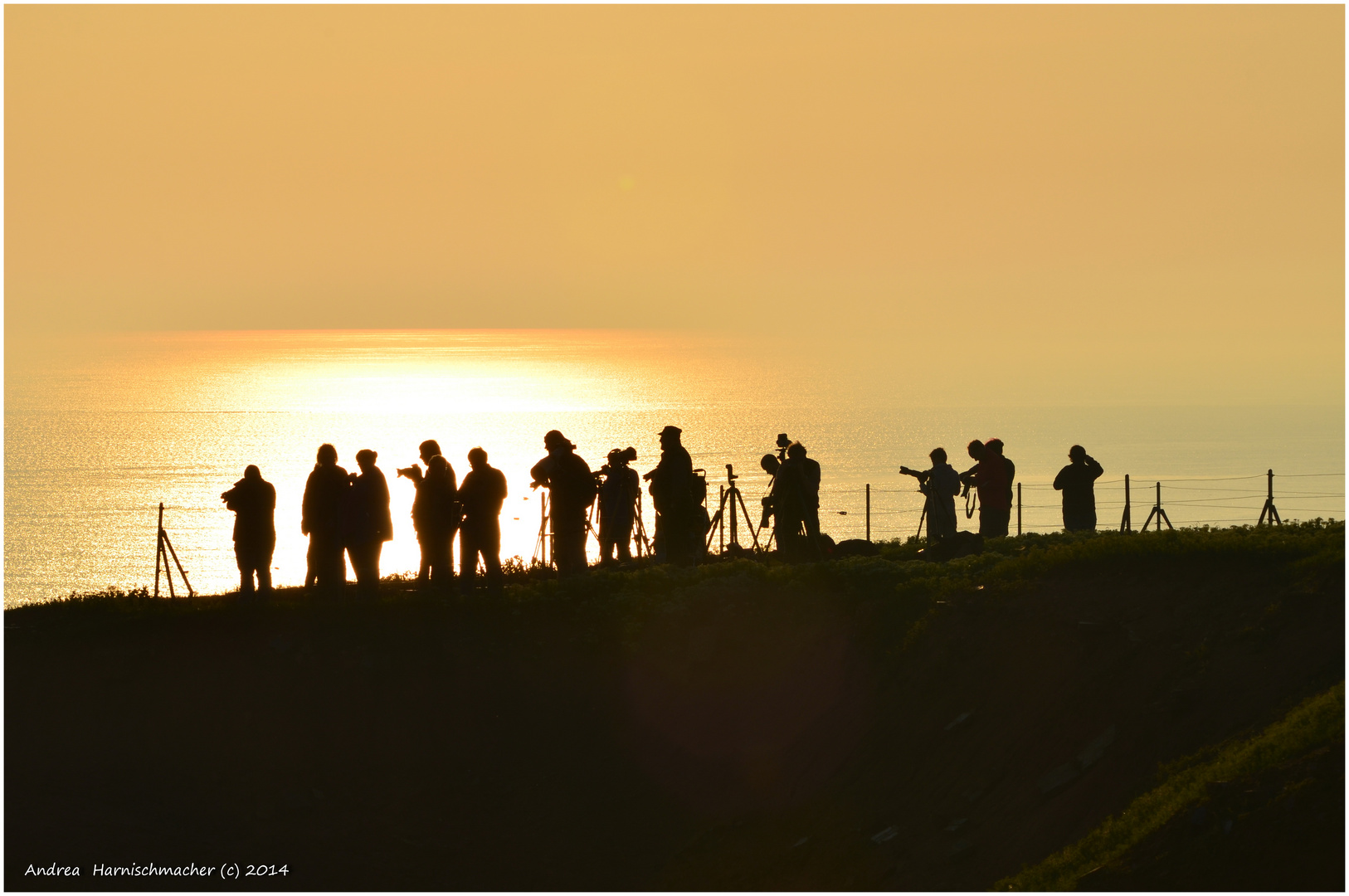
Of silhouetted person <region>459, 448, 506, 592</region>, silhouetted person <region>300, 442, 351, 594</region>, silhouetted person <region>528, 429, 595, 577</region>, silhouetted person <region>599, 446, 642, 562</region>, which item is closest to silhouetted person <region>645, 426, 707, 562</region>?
silhouetted person <region>599, 446, 642, 562</region>

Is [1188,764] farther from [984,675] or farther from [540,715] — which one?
[540,715]

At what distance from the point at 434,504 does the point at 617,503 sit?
3116mm

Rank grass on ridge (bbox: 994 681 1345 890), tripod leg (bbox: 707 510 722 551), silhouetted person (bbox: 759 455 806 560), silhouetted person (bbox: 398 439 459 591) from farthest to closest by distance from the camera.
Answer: tripod leg (bbox: 707 510 722 551) < silhouetted person (bbox: 759 455 806 560) < silhouetted person (bbox: 398 439 459 591) < grass on ridge (bbox: 994 681 1345 890)

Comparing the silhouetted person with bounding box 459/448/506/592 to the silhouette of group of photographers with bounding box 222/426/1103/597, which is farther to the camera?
the silhouetted person with bounding box 459/448/506/592

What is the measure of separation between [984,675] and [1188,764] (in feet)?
9.24

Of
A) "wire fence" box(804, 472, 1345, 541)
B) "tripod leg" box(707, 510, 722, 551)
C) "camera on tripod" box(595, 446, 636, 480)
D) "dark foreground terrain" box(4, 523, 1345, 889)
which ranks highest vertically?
"camera on tripod" box(595, 446, 636, 480)

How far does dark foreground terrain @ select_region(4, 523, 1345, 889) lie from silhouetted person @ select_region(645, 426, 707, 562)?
93 centimetres

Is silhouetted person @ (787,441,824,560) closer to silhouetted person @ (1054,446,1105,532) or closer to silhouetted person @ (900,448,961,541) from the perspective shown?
silhouetted person @ (900,448,961,541)

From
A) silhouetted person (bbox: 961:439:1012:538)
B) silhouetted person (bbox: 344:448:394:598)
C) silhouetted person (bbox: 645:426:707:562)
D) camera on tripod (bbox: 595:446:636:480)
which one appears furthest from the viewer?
silhouetted person (bbox: 961:439:1012:538)

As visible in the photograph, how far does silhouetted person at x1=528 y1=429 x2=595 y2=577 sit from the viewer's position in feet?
47.8

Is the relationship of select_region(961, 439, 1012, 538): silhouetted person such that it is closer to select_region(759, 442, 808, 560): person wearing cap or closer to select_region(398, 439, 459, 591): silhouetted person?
select_region(759, 442, 808, 560): person wearing cap

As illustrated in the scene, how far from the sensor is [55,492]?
151875 millimetres

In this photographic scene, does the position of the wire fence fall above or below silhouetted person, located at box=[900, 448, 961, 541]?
below

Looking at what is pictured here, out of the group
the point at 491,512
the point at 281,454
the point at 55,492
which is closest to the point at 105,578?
the point at 55,492
